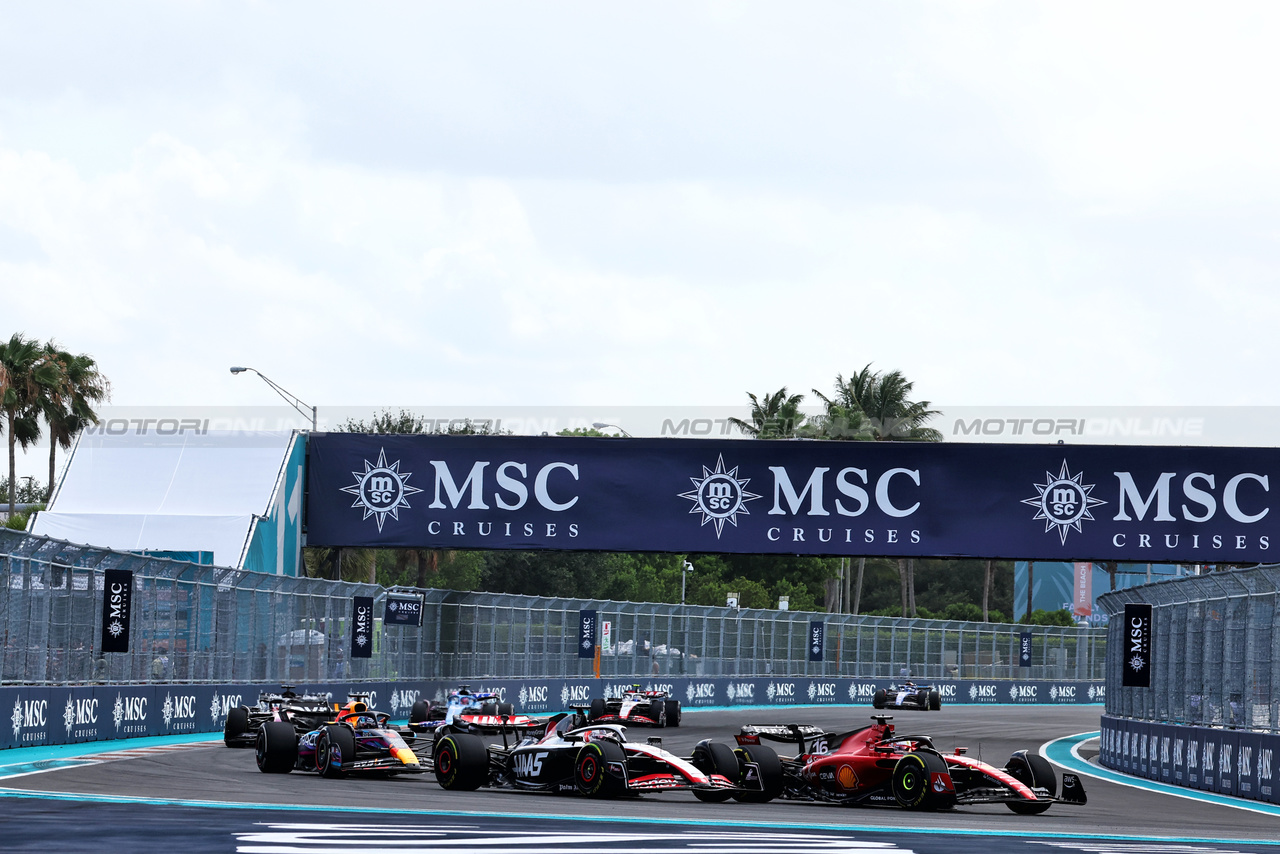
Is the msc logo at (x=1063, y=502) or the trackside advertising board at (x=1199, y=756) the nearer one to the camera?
the trackside advertising board at (x=1199, y=756)

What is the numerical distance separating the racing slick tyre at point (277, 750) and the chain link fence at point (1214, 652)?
11628mm

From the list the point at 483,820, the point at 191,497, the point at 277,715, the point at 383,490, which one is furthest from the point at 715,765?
the point at 191,497

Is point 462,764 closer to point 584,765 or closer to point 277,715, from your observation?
point 584,765

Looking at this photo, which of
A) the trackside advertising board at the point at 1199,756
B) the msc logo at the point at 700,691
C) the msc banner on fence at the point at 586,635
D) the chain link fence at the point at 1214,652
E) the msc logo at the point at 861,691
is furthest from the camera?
the msc logo at the point at 861,691

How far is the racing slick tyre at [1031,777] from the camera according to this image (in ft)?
56.1

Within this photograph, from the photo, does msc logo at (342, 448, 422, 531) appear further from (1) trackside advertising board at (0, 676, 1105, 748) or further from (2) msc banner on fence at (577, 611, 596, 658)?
(2) msc banner on fence at (577, 611, 596, 658)

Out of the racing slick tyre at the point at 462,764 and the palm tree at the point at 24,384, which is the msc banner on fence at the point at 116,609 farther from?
the palm tree at the point at 24,384

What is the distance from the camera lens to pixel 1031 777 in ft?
57.2

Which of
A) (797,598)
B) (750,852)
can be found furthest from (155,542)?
(797,598)

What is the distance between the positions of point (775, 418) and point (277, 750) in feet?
205

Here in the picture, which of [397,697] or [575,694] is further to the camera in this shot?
[575,694]

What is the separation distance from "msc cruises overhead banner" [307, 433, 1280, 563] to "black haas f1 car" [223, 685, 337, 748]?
23.5 ft

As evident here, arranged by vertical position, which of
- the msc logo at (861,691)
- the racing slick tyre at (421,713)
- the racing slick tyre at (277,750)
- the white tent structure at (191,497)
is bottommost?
the msc logo at (861,691)

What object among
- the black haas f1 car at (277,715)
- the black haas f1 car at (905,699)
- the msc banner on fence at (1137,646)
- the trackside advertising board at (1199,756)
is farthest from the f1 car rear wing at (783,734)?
the black haas f1 car at (905,699)
